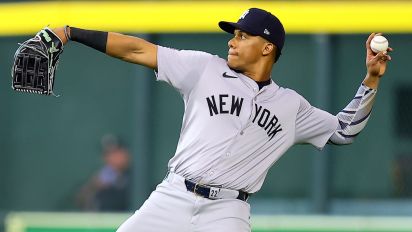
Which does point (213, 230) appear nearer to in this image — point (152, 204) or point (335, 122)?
point (152, 204)

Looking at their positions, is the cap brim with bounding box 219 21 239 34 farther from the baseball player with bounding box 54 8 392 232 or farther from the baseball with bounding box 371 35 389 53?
the baseball with bounding box 371 35 389 53

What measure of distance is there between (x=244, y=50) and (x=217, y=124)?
0.42 metres

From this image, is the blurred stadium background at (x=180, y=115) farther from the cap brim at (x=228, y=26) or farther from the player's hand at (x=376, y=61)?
the cap brim at (x=228, y=26)

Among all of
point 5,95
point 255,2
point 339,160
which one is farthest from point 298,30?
point 5,95

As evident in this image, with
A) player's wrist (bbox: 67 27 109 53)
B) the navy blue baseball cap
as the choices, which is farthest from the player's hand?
player's wrist (bbox: 67 27 109 53)

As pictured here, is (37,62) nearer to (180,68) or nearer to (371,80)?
(180,68)

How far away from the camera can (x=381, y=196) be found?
1054 centimetres

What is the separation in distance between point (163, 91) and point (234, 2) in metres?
0.98

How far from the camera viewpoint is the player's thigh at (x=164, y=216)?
6477 mm

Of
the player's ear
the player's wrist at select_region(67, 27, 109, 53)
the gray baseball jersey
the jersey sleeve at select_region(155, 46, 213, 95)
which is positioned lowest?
the gray baseball jersey

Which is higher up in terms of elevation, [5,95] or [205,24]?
[205,24]

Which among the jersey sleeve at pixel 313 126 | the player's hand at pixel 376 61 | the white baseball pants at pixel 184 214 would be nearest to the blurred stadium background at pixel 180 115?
the jersey sleeve at pixel 313 126

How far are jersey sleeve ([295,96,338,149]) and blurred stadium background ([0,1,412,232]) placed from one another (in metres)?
3.26

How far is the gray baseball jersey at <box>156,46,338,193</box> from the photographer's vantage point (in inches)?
257
